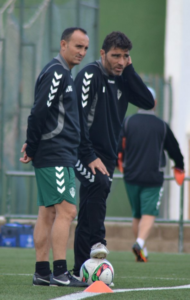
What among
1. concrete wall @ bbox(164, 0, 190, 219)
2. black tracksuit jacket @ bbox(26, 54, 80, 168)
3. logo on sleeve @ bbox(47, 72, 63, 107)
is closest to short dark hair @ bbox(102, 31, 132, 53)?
black tracksuit jacket @ bbox(26, 54, 80, 168)

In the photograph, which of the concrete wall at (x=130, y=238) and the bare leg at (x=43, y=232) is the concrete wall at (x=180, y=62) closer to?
the concrete wall at (x=130, y=238)

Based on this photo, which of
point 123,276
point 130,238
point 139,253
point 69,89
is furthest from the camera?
point 130,238

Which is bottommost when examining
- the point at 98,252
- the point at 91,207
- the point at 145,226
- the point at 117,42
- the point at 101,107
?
the point at 145,226

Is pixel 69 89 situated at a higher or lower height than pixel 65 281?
higher

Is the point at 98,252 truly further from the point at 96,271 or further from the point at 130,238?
the point at 130,238

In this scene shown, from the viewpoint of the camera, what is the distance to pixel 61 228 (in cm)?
554

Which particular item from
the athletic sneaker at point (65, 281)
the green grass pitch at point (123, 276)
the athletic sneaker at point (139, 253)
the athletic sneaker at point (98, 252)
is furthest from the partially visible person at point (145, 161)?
the athletic sneaker at point (65, 281)

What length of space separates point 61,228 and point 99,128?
0.88 metres

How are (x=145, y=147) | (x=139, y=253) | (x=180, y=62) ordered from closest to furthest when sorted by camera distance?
(x=139, y=253) → (x=145, y=147) → (x=180, y=62)

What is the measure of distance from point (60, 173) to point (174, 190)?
748cm

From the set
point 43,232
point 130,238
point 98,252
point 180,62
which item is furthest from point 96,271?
point 180,62

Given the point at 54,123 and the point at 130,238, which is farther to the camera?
the point at 130,238

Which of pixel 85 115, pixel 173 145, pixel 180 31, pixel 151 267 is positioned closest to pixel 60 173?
pixel 85 115

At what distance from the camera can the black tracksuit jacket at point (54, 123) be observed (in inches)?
216
